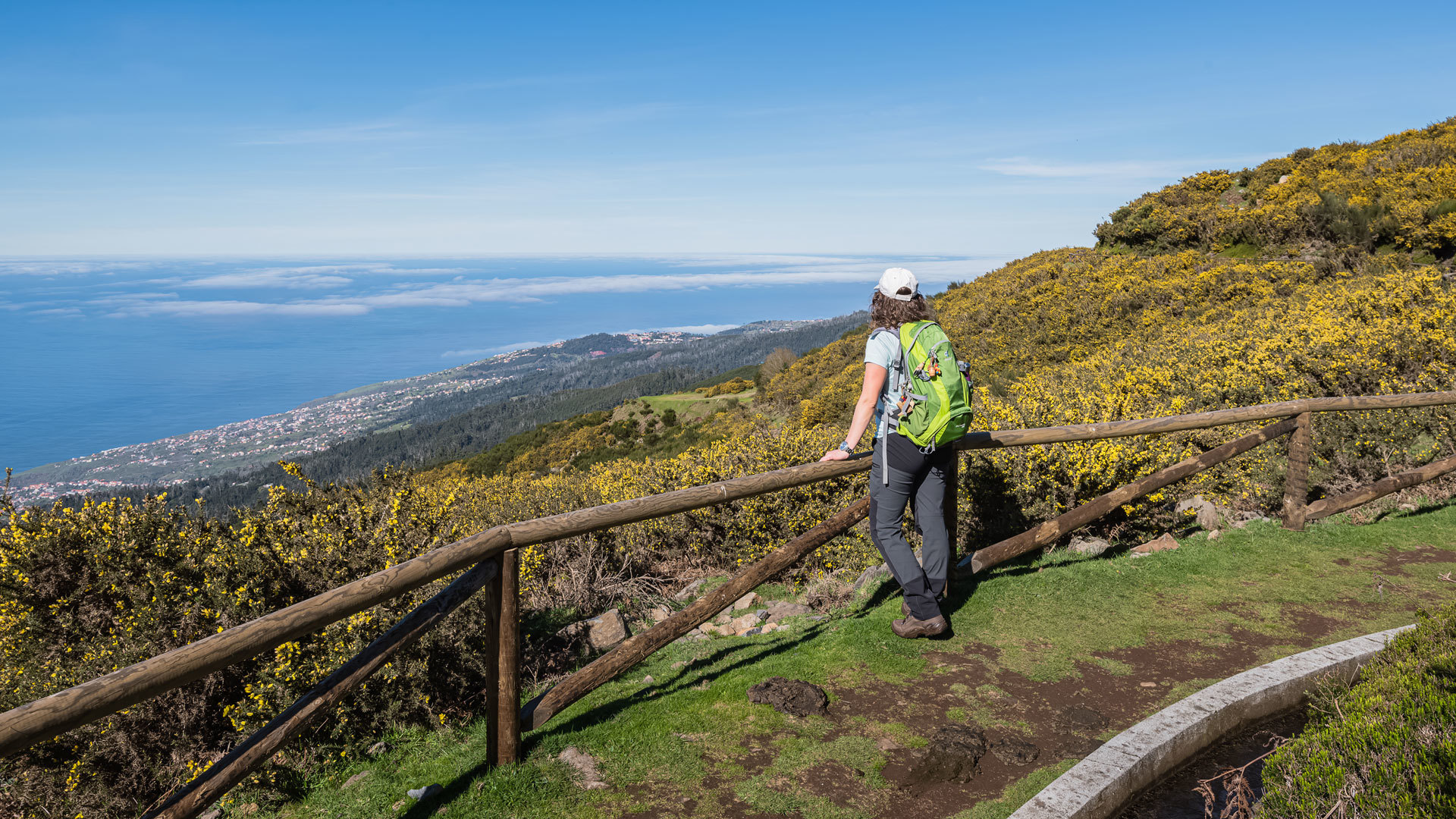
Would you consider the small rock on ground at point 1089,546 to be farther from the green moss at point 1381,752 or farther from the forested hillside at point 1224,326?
the green moss at point 1381,752

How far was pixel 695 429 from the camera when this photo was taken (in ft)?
136

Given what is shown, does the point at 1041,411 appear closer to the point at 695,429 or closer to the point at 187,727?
the point at 187,727

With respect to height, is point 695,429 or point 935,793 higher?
point 935,793

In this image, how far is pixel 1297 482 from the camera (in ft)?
19.7

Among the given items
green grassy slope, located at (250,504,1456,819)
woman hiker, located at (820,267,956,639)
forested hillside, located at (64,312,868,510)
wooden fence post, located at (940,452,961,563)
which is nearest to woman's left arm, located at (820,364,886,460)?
woman hiker, located at (820,267,956,639)

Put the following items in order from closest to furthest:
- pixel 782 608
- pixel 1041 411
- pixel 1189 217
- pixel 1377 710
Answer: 1. pixel 1377 710
2. pixel 782 608
3. pixel 1041 411
4. pixel 1189 217

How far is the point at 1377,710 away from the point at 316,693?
3.59 m

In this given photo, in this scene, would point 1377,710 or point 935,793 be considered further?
point 935,793

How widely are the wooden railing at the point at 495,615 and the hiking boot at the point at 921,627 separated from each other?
66 centimetres

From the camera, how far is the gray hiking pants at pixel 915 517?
4055mm

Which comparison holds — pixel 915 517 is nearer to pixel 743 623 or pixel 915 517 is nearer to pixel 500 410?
pixel 743 623

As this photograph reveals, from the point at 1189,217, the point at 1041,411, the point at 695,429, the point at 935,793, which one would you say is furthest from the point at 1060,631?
the point at 695,429

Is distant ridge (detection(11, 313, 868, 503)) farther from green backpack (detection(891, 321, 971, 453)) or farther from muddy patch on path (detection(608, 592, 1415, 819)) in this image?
muddy patch on path (detection(608, 592, 1415, 819))

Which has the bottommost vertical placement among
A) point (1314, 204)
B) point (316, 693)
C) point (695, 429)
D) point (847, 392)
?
point (695, 429)
